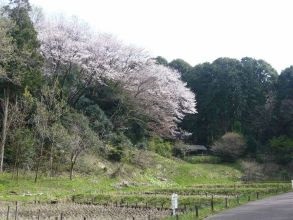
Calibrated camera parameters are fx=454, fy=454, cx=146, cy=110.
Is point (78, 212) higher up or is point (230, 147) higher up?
point (230, 147)

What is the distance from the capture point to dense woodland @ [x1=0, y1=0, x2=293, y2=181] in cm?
2817

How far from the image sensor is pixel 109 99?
1543 inches

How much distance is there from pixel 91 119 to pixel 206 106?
20.9 metres

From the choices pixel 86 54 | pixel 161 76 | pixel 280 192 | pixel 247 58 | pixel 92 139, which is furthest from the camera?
pixel 247 58

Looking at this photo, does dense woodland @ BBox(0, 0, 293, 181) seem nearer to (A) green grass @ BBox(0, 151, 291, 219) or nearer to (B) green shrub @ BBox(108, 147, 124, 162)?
(B) green shrub @ BBox(108, 147, 124, 162)

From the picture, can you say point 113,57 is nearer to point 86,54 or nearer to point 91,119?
point 86,54

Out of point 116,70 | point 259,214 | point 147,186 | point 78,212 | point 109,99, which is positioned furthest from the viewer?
point 109,99

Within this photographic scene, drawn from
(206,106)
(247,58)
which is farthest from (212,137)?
(247,58)

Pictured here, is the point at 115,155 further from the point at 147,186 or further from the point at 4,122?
the point at 4,122

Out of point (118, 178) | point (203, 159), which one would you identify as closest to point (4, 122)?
point (118, 178)

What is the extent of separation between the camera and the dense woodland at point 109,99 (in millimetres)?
28172

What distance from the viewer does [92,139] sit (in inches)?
1216

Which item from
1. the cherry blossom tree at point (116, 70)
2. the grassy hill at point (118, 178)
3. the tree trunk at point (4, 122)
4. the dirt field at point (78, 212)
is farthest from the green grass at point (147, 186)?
the cherry blossom tree at point (116, 70)

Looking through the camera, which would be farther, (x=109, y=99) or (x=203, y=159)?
(x=203, y=159)
